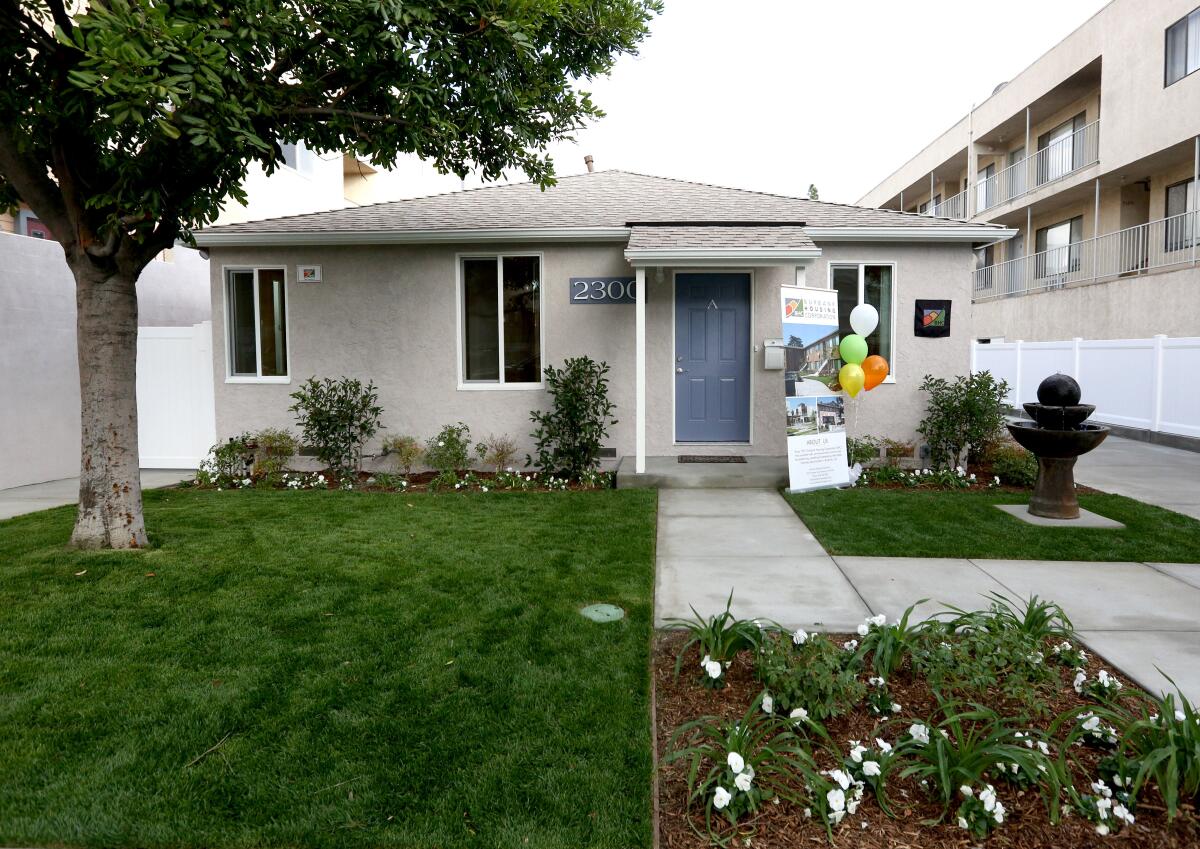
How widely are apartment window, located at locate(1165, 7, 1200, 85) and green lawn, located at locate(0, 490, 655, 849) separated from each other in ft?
51.6

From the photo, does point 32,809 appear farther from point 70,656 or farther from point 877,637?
point 877,637

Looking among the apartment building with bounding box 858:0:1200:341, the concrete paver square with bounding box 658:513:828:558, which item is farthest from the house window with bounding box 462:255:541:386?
the apartment building with bounding box 858:0:1200:341

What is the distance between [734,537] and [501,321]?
469 cm

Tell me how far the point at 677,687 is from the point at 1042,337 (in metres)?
19.6

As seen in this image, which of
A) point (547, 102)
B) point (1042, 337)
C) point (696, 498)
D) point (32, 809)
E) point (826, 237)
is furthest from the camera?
point (1042, 337)

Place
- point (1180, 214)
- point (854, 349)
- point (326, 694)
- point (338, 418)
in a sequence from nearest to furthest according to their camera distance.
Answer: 1. point (326, 694)
2. point (854, 349)
3. point (338, 418)
4. point (1180, 214)

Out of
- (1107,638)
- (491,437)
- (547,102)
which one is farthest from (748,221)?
(1107,638)

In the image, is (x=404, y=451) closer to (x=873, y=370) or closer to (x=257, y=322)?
(x=257, y=322)

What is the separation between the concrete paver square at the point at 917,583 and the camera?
182 inches

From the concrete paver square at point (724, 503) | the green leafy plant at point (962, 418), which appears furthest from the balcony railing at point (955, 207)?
the concrete paver square at point (724, 503)

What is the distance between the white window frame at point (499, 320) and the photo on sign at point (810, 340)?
3.12m

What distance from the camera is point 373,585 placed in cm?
511

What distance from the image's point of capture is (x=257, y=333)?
989 centimetres

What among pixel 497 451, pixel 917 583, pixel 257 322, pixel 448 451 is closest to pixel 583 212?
pixel 497 451
